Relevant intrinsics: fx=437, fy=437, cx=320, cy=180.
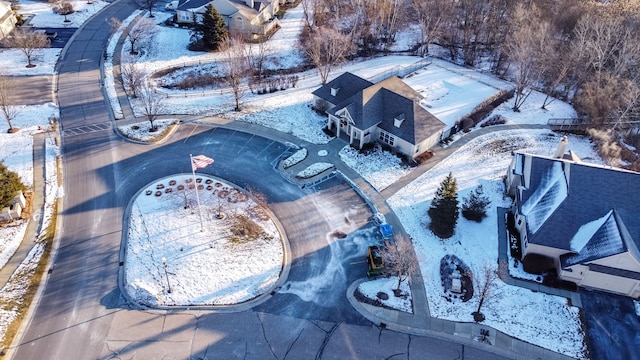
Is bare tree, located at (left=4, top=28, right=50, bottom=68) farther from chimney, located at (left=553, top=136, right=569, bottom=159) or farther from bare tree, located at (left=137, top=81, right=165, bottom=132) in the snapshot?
chimney, located at (left=553, top=136, right=569, bottom=159)

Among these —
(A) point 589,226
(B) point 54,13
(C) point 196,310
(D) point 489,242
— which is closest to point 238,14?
(B) point 54,13

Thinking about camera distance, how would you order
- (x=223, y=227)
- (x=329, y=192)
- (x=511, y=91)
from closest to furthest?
(x=223, y=227), (x=329, y=192), (x=511, y=91)

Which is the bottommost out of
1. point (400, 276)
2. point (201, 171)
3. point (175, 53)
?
point (400, 276)

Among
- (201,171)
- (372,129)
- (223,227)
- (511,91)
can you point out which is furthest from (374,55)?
(223,227)

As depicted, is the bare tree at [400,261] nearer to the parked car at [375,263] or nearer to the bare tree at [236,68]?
the parked car at [375,263]

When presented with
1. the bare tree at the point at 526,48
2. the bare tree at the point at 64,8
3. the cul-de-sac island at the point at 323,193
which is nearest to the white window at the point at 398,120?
the cul-de-sac island at the point at 323,193

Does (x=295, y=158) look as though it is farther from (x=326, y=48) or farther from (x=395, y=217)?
(x=326, y=48)

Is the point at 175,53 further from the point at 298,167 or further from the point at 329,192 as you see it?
the point at 329,192
